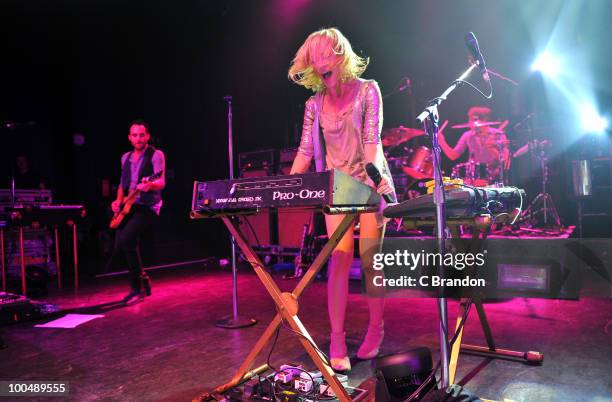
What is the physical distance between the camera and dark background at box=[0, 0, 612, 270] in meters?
6.00

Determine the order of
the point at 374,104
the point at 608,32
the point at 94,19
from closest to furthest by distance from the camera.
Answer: the point at 374,104
the point at 94,19
the point at 608,32

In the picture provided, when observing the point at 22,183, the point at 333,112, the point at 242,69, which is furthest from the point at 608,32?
the point at 22,183

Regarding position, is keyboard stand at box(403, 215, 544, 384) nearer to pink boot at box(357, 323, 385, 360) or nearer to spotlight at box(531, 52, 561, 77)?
pink boot at box(357, 323, 385, 360)

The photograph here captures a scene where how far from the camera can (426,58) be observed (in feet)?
23.3

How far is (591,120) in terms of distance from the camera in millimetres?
Result: 6449

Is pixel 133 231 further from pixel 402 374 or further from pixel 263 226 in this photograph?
pixel 402 374

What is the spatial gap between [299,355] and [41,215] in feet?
10.6

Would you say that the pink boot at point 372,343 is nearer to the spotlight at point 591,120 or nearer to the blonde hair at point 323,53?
the blonde hair at point 323,53

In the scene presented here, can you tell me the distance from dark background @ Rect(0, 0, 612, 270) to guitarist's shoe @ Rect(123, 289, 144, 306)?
371 cm

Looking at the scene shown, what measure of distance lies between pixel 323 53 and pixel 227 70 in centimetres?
601

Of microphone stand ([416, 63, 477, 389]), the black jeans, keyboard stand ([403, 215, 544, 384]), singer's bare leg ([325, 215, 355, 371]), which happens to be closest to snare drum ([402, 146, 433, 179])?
the black jeans

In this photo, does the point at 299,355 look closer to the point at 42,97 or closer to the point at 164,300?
the point at 164,300

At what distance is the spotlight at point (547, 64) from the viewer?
6742mm

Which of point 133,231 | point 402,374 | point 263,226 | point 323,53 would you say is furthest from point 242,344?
point 263,226
